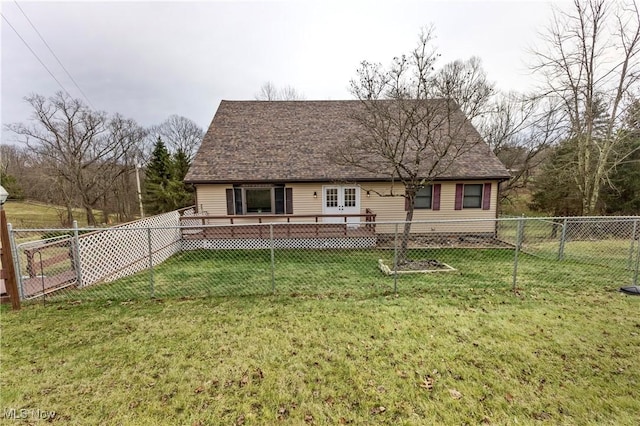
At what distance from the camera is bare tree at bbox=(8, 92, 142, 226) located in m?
20.7

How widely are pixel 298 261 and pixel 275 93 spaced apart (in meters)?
24.9

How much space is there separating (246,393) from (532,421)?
284cm

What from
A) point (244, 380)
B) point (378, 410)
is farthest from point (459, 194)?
point (244, 380)

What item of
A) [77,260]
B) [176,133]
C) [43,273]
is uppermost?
[176,133]

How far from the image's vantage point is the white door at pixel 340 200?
11883mm

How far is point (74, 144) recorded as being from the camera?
21688 millimetres

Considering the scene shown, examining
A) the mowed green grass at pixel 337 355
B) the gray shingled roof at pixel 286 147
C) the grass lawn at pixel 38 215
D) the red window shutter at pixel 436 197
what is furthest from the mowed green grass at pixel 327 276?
the grass lawn at pixel 38 215

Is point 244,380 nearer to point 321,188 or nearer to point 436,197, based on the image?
point 321,188

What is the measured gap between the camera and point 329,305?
521cm

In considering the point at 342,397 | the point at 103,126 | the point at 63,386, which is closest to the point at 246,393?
the point at 342,397

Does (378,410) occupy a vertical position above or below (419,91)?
below

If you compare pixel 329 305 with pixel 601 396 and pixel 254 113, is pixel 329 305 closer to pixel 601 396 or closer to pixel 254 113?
pixel 601 396
